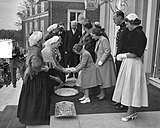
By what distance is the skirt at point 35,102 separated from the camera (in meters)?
3.31

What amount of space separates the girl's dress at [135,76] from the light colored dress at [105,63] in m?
0.69

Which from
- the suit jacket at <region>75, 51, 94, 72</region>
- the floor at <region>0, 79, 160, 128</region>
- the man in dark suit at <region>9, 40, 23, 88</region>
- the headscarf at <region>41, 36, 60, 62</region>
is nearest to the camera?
the floor at <region>0, 79, 160, 128</region>

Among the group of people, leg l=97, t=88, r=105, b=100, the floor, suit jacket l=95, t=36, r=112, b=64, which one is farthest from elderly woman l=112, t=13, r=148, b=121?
leg l=97, t=88, r=105, b=100

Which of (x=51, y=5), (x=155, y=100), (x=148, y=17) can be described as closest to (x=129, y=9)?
(x=148, y=17)

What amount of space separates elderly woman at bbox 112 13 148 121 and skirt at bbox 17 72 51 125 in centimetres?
133

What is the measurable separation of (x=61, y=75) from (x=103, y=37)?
1519 mm

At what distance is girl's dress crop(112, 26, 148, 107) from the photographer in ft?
8.39

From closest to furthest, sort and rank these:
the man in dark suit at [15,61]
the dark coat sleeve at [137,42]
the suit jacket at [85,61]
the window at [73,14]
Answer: the dark coat sleeve at [137,42]
the suit jacket at [85,61]
the man in dark suit at [15,61]
the window at [73,14]

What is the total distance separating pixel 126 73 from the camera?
2.67 metres

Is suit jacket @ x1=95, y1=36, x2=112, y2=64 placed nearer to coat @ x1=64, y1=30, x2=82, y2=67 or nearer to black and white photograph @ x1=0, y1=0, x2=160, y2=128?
black and white photograph @ x1=0, y1=0, x2=160, y2=128

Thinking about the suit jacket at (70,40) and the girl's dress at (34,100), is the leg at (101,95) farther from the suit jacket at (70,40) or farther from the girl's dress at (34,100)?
the suit jacket at (70,40)

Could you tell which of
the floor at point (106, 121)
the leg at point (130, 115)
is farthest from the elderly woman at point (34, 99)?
the leg at point (130, 115)

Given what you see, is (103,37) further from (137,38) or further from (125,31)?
(137,38)

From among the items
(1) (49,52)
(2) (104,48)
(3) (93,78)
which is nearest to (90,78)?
(3) (93,78)
